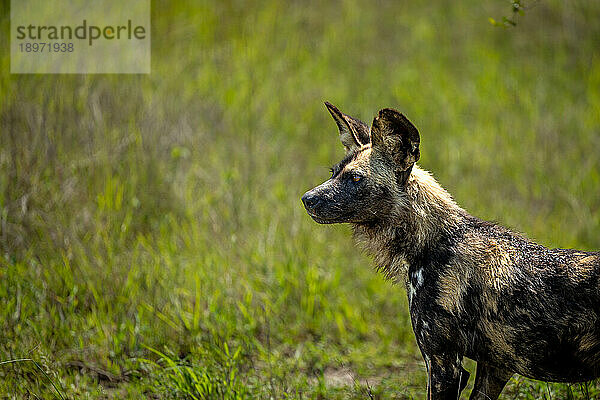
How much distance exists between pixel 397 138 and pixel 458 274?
2.38ft

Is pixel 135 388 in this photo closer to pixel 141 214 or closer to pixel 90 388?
pixel 90 388

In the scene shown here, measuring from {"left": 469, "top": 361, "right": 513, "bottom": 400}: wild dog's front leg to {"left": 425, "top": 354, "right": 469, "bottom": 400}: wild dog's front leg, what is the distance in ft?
0.98

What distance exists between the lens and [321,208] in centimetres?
331

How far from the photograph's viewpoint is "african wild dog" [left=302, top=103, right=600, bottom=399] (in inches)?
116

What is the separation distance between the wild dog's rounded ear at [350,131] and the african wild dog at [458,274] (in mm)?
17

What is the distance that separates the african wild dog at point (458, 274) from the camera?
2.96 meters

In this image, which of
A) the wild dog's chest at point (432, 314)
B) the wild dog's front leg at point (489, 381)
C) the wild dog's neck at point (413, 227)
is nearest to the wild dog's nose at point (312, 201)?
the wild dog's neck at point (413, 227)

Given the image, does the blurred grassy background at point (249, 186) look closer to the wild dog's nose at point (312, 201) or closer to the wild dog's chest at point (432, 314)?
the wild dog's chest at point (432, 314)

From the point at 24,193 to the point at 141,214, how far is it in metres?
0.97

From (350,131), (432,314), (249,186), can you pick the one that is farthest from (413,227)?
(249,186)

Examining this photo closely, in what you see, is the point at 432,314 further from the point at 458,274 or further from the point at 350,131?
the point at 350,131

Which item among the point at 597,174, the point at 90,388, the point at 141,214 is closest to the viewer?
the point at 90,388

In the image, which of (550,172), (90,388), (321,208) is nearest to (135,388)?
(90,388)

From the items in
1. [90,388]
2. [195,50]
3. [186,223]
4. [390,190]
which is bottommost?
[90,388]
